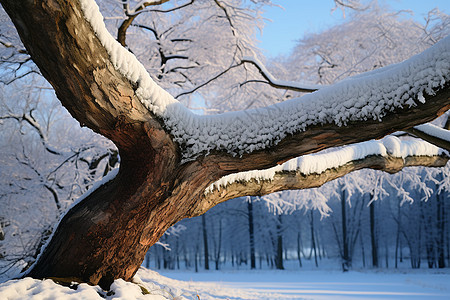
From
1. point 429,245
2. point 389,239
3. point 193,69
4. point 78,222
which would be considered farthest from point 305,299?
point 389,239

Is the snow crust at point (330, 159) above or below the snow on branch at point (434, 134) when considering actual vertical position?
below

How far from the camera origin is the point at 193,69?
8.64 m

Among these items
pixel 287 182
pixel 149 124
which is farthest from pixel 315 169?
pixel 149 124

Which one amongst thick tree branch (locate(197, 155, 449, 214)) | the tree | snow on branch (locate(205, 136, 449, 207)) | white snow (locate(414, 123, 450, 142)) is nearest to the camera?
the tree

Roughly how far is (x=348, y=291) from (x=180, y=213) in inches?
402

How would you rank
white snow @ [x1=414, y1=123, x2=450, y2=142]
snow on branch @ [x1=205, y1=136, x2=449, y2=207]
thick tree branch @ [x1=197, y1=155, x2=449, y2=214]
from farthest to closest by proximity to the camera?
white snow @ [x1=414, y1=123, x2=450, y2=142]
snow on branch @ [x1=205, y1=136, x2=449, y2=207]
thick tree branch @ [x1=197, y1=155, x2=449, y2=214]

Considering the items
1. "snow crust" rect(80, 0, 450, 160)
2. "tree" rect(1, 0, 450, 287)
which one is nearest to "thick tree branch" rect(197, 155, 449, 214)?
"tree" rect(1, 0, 450, 287)

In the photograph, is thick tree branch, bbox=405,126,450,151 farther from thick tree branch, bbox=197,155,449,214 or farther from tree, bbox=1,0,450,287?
tree, bbox=1,0,450,287

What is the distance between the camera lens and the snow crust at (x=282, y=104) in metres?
1.96

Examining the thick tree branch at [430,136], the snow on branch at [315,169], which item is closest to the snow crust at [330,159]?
the snow on branch at [315,169]

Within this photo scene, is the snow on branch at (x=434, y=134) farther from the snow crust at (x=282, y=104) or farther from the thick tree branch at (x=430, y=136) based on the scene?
the snow crust at (x=282, y=104)

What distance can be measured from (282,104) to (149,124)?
1.00 meters

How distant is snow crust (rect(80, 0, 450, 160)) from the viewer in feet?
6.44

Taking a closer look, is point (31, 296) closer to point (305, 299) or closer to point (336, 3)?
point (336, 3)
